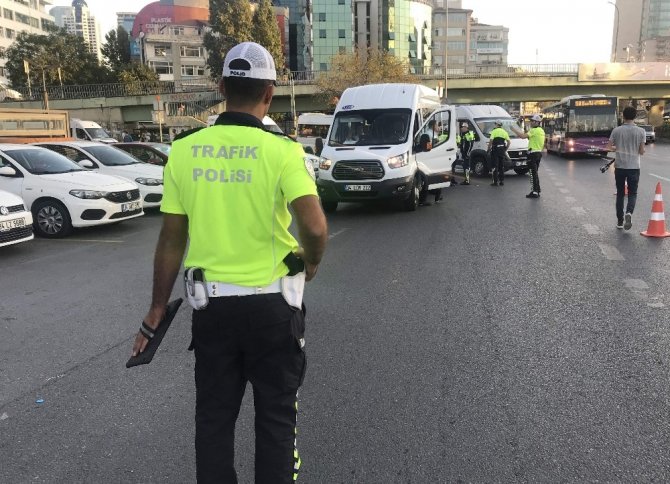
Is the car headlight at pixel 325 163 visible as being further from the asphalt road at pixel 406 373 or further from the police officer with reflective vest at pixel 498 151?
the police officer with reflective vest at pixel 498 151

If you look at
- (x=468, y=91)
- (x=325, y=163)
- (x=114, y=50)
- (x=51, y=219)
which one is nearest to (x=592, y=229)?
(x=325, y=163)

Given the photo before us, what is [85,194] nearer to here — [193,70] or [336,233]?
[336,233]

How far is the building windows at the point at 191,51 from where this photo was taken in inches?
3942

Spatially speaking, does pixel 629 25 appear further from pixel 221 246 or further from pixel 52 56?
pixel 221 246

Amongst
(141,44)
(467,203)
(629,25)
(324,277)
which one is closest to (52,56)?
(141,44)

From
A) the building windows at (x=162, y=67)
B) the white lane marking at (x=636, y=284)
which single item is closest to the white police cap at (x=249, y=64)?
the white lane marking at (x=636, y=284)

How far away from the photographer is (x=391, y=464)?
305cm

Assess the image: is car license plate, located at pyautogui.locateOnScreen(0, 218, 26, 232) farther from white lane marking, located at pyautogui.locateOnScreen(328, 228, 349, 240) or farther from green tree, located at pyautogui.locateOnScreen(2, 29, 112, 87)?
green tree, located at pyautogui.locateOnScreen(2, 29, 112, 87)

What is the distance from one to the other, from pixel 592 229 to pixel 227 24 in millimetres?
63633

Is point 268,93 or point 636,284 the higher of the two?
point 268,93

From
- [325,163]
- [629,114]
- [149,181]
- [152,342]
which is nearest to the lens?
[152,342]

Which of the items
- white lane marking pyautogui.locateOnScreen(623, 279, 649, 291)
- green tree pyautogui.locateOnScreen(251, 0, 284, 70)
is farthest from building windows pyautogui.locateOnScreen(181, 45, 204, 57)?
white lane marking pyautogui.locateOnScreen(623, 279, 649, 291)

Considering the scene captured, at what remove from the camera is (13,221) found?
8.91m

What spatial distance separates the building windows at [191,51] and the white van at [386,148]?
94.0 metres
